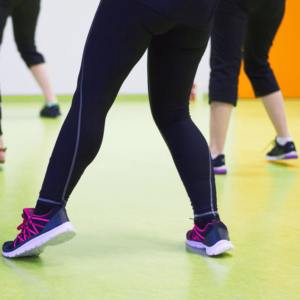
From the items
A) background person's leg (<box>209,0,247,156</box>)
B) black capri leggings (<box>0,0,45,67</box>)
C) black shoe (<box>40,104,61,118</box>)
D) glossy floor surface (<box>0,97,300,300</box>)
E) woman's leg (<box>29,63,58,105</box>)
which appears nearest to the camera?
glossy floor surface (<box>0,97,300,300</box>)

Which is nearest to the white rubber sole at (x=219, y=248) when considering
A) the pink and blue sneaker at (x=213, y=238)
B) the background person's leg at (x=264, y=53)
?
the pink and blue sneaker at (x=213, y=238)

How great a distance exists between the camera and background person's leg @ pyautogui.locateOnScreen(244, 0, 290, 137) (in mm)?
1892

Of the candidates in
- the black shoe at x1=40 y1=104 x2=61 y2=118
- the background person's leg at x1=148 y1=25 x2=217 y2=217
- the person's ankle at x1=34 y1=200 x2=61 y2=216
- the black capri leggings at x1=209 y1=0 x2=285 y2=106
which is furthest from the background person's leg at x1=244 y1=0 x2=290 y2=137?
the black shoe at x1=40 y1=104 x2=61 y2=118

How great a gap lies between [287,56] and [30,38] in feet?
11.4

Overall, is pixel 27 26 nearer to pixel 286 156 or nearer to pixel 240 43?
pixel 240 43

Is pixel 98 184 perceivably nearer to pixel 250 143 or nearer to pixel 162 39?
pixel 162 39

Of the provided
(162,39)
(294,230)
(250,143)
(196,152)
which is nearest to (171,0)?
(162,39)

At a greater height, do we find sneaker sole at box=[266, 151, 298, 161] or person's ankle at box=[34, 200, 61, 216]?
person's ankle at box=[34, 200, 61, 216]

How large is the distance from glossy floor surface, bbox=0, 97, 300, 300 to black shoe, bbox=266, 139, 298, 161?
0.04m

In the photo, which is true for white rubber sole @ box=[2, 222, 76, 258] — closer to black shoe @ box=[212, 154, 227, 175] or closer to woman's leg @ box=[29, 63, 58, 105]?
black shoe @ box=[212, 154, 227, 175]

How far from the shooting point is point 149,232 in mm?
1219

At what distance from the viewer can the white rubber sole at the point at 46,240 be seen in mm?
941

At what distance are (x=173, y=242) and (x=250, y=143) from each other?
1589 millimetres

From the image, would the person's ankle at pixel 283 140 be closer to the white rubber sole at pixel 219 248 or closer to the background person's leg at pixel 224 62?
the background person's leg at pixel 224 62
